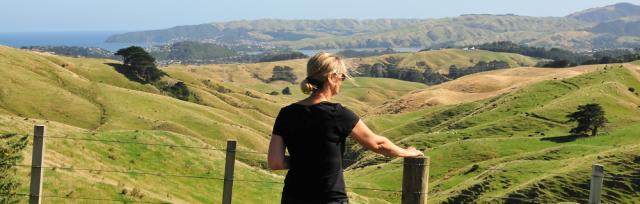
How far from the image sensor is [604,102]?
347 ft

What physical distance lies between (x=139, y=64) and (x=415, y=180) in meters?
157

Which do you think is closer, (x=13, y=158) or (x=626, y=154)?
(x=13, y=158)

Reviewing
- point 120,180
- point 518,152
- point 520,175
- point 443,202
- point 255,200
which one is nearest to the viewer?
point 120,180

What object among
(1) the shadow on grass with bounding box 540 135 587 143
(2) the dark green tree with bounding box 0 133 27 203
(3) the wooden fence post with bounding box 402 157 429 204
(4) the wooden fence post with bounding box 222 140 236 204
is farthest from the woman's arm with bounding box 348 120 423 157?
(1) the shadow on grass with bounding box 540 135 587 143

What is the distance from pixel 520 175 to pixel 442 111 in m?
85.6

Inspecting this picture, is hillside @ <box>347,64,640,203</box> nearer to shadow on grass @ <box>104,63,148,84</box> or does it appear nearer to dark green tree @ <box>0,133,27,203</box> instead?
dark green tree @ <box>0,133,27,203</box>

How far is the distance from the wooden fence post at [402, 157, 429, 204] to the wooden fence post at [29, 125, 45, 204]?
7.75 m

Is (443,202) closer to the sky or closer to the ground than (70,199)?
closer to the ground

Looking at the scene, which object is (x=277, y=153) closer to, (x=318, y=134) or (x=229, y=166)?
(x=318, y=134)

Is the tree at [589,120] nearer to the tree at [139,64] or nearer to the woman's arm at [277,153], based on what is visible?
the woman's arm at [277,153]

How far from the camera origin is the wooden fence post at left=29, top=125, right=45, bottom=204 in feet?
44.4

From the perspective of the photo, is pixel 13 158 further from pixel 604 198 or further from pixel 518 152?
pixel 518 152

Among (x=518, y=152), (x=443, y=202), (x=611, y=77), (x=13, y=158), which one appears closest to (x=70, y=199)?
(x=13, y=158)

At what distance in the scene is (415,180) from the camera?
10391 mm
